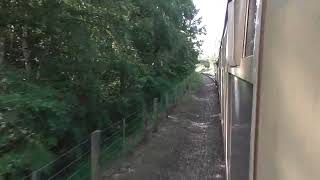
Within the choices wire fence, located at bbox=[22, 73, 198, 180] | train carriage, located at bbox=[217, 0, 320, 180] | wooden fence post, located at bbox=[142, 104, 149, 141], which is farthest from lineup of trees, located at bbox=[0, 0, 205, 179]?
train carriage, located at bbox=[217, 0, 320, 180]

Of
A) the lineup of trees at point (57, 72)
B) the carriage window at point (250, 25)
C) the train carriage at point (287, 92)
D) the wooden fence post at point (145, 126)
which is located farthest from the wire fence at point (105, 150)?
the train carriage at point (287, 92)

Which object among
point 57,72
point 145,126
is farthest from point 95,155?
point 145,126

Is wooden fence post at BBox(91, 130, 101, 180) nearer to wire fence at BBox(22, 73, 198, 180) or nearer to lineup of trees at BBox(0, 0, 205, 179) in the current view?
wire fence at BBox(22, 73, 198, 180)

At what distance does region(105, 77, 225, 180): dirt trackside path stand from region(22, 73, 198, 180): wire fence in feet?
1.00

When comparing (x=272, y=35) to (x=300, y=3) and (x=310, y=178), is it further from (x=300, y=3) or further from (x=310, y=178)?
(x=310, y=178)

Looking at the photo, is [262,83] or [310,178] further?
[262,83]

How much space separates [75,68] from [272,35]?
723cm

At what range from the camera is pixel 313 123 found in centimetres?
97

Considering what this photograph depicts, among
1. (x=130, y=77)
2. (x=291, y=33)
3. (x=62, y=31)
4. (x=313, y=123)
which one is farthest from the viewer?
(x=130, y=77)

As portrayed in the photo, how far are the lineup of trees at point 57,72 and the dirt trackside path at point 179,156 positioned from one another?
4.15 feet

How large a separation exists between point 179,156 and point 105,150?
1713mm

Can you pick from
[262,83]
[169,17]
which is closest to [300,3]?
[262,83]

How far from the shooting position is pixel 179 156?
10.5m

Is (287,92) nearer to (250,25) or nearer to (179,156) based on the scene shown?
(250,25)
